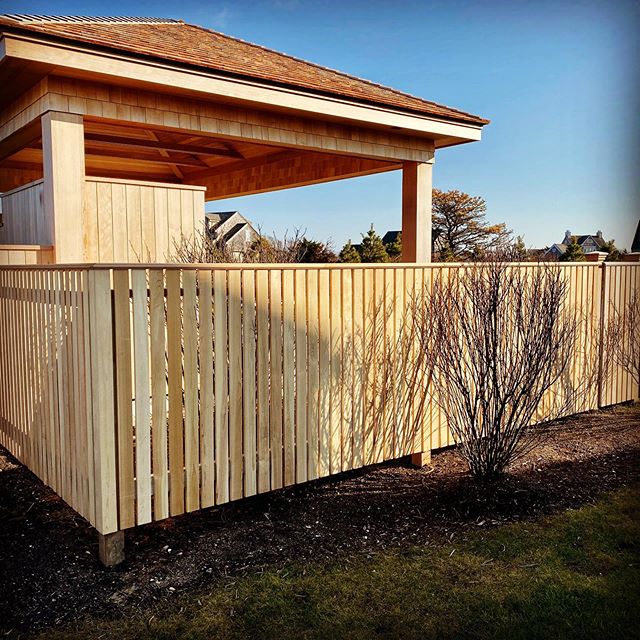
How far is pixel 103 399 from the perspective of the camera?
324 cm

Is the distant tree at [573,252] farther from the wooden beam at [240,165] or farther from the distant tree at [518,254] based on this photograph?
the distant tree at [518,254]

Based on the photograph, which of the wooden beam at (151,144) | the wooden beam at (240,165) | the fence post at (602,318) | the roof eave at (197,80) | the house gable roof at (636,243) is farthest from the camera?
the wooden beam at (240,165)

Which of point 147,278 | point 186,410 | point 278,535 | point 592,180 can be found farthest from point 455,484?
point 592,180

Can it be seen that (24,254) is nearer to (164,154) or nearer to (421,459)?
(421,459)

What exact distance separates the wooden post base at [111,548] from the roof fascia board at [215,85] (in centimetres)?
365

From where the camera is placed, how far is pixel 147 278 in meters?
3.36

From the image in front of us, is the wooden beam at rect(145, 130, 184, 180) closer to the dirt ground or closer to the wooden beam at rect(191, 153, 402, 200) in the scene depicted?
the wooden beam at rect(191, 153, 402, 200)

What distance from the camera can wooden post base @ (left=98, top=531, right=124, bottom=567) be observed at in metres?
3.37

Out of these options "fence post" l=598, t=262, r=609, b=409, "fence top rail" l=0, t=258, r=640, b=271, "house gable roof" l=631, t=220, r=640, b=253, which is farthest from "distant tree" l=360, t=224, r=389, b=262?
"house gable roof" l=631, t=220, r=640, b=253

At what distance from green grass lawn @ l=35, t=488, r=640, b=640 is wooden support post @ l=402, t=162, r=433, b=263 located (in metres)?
4.93

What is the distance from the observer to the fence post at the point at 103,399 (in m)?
3.20

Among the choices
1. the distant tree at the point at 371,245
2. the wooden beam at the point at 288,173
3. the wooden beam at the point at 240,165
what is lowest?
the distant tree at the point at 371,245

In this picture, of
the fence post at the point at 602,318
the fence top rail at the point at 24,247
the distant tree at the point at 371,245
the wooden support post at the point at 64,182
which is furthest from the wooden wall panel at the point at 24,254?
the distant tree at the point at 371,245

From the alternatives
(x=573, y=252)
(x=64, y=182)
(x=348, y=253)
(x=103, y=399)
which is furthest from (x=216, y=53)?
(x=573, y=252)
